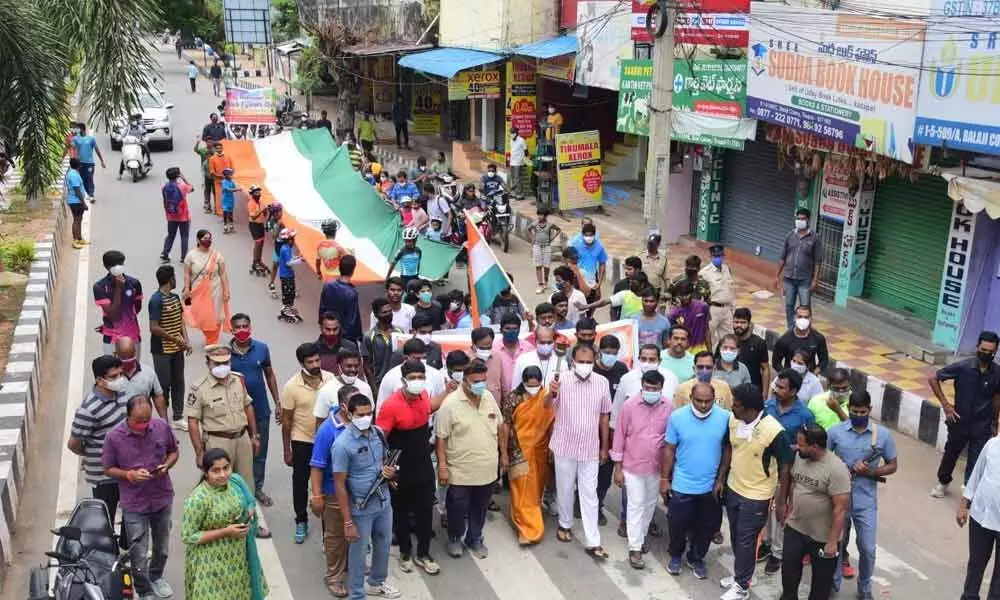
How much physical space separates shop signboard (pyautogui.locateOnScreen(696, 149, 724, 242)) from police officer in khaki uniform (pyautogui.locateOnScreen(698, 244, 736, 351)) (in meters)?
6.08

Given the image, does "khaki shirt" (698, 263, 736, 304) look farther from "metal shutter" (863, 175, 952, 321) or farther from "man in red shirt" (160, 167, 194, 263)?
"man in red shirt" (160, 167, 194, 263)

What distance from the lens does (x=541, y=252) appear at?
1432 centimetres

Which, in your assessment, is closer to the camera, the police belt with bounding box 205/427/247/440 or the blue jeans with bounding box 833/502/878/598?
the blue jeans with bounding box 833/502/878/598

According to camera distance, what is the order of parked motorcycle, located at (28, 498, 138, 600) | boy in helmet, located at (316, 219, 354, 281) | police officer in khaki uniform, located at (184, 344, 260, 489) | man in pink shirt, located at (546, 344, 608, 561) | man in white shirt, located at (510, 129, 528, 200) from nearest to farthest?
parked motorcycle, located at (28, 498, 138, 600) → police officer in khaki uniform, located at (184, 344, 260, 489) → man in pink shirt, located at (546, 344, 608, 561) → boy in helmet, located at (316, 219, 354, 281) → man in white shirt, located at (510, 129, 528, 200)

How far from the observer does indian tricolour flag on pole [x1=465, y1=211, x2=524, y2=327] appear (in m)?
9.66

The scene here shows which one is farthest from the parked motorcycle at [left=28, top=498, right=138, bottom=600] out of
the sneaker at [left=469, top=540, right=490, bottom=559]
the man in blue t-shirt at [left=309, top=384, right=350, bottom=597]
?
the sneaker at [left=469, top=540, right=490, bottom=559]

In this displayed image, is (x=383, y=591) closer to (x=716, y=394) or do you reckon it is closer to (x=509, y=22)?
(x=716, y=394)

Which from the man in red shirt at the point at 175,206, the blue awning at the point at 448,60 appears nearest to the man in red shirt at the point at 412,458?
the man in red shirt at the point at 175,206

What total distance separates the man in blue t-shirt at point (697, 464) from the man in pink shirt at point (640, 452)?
0.50 ft

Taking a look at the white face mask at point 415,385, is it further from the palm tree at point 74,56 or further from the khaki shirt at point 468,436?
the palm tree at point 74,56

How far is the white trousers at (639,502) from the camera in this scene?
690 cm

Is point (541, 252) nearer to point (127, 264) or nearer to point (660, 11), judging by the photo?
point (660, 11)

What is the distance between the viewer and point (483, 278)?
9.91 m

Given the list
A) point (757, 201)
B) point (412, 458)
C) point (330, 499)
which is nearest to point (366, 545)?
point (330, 499)
